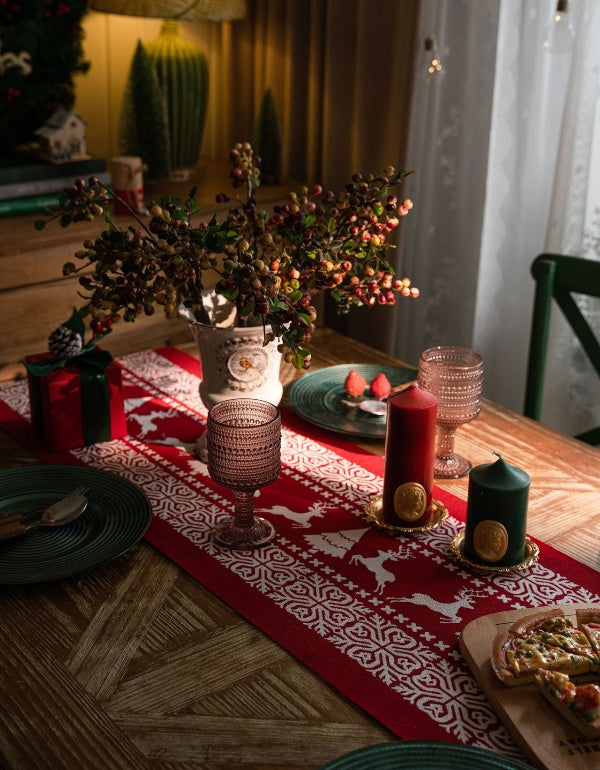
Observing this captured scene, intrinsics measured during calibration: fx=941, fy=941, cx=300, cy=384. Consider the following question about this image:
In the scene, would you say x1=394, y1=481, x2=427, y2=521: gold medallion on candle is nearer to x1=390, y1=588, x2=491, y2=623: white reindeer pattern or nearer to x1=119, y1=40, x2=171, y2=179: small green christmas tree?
x1=390, y1=588, x2=491, y2=623: white reindeer pattern

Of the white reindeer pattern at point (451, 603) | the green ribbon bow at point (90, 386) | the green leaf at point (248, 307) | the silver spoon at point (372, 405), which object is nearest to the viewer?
the white reindeer pattern at point (451, 603)

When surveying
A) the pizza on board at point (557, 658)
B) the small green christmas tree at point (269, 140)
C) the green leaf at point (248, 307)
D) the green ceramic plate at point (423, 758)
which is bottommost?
the green ceramic plate at point (423, 758)

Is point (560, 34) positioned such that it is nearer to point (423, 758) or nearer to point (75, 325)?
point (75, 325)

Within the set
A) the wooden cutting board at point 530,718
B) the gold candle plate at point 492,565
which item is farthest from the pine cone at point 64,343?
the wooden cutting board at point 530,718

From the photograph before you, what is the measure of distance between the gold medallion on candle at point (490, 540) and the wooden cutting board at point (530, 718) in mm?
143

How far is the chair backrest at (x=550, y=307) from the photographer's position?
186cm

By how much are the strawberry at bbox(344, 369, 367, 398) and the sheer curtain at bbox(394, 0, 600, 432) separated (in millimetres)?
867

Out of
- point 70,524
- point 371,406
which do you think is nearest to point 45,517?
Result: point 70,524

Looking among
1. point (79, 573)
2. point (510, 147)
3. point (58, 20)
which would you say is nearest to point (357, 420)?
point (79, 573)

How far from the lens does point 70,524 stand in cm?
129

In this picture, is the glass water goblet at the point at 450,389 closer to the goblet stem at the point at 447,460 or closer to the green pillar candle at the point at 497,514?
the goblet stem at the point at 447,460

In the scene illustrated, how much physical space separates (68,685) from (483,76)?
183 centimetres

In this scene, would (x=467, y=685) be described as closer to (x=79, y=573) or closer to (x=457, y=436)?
(x=79, y=573)

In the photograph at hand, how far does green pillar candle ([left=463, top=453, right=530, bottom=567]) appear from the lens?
1159mm
